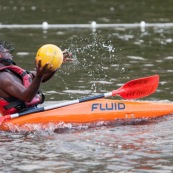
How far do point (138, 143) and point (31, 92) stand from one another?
1.54 metres

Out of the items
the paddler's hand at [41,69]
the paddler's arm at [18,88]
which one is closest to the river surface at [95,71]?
→ the paddler's arm at [18,88]

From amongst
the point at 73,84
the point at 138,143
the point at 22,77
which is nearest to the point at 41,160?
the point at 138,143

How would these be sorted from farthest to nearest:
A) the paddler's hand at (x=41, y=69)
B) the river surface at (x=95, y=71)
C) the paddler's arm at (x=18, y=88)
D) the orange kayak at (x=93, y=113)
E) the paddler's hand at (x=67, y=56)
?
the paddler's hand at (x=67, y=56) → the orange kayak at (x=93, y=113) → the paddler's arm at (x=18, y=88) → the paddler's hand at (x=41, y=69) → the river surface at (x=95, y=71)

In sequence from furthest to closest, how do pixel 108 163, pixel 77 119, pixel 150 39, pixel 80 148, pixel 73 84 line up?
pixel 150 39 < pixel 73 84 < pixel 77 119 < pixel 80 148 < pixel 108 163

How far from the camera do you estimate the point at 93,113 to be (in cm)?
1017

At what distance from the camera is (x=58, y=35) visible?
20.1 metres

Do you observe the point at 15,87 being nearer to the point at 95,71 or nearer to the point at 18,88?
the point at 18,88

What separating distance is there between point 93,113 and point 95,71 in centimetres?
453

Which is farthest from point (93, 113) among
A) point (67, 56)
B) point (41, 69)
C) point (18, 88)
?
point (41, 69)

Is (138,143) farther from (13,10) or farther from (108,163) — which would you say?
(13,10)

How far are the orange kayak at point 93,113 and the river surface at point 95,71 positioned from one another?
117mm

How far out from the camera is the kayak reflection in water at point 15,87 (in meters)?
9.54

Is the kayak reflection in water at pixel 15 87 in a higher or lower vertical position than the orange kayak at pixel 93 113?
higher

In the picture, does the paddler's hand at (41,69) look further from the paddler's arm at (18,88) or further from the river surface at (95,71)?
the river surface at (95,71)
